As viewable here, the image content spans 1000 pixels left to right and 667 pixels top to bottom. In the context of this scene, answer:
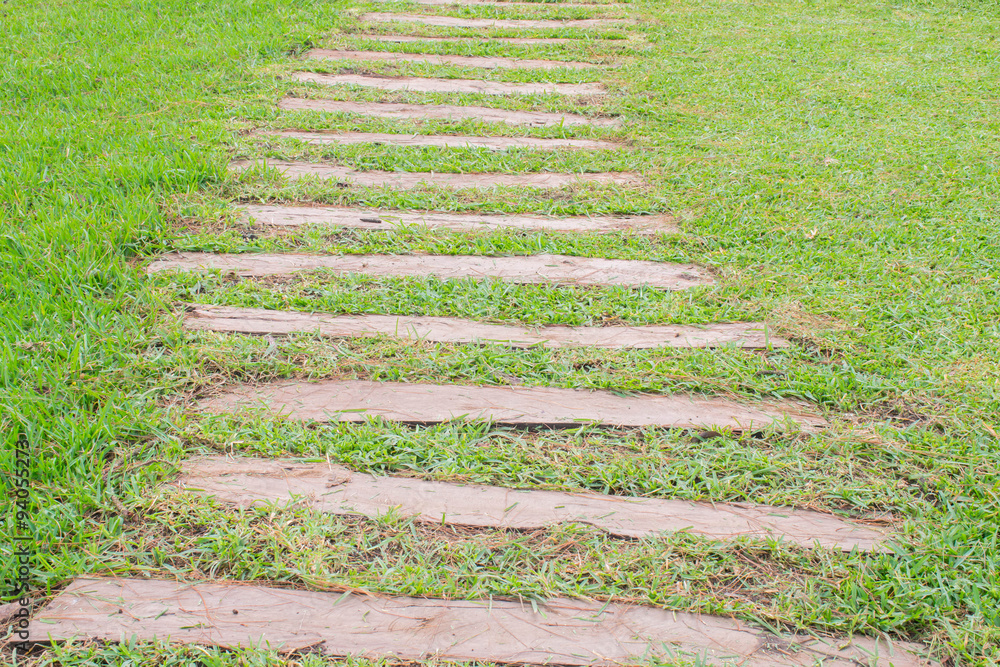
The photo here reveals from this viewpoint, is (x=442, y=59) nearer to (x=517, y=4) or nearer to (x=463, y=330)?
(x=517, y=4)

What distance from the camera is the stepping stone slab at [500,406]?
2.01 meters

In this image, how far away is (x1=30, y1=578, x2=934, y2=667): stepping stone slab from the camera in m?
1.45

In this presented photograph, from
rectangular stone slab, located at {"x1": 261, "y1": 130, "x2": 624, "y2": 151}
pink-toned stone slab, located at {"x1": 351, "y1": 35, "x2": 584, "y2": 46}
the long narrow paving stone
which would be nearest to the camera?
the long narrow paving stone

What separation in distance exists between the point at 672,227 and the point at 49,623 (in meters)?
2.53

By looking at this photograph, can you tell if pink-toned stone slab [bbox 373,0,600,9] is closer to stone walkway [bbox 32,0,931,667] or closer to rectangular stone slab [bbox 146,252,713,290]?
stone walkway [bbox 32,0,931,667]

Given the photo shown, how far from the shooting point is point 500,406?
206 cm

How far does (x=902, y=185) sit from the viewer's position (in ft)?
10.6

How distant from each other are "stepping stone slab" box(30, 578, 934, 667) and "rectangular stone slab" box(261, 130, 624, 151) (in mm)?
2549

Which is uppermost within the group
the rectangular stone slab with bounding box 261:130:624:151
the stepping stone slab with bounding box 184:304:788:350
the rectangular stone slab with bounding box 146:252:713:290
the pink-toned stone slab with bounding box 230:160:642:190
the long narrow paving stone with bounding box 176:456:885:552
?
the rectangular stone slab with bounding box 261:130:624:151

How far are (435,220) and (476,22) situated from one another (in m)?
3.20

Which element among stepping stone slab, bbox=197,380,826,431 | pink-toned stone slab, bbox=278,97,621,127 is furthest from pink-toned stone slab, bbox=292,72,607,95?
stepping stone slab, bbox=197,380,826,431

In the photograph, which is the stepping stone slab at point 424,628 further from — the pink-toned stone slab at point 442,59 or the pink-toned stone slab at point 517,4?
the pink-toned stone slab at point 517,4

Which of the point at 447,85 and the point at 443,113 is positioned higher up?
the point at 447,85

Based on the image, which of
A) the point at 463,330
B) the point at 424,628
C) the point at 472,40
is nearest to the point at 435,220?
the point at 463,330
